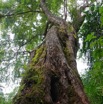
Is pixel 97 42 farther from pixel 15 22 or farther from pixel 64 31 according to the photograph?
pixel 15 22

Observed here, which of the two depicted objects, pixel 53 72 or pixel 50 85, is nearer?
pixel 50 85

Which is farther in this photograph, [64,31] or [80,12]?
[80,12]

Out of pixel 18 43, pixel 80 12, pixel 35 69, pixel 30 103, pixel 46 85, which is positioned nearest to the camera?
pixel 30 103

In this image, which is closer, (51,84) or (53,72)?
(51,84)

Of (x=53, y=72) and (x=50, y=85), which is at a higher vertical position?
(x=53, y=72)

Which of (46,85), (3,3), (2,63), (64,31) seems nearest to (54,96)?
(46,85)

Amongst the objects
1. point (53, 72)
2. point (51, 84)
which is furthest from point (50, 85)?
point (53, 72)

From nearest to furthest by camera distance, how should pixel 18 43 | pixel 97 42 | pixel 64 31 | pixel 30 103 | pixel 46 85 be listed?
pixel 97 42
pixel 30 103
pixel 46 85
pixel 64 31
pixel 18 43

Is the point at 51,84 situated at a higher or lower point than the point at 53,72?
lower

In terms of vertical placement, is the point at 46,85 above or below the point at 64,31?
below

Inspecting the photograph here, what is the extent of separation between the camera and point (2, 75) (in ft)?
27.7

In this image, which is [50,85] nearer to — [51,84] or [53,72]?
[51,84]

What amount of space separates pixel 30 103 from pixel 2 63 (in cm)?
557

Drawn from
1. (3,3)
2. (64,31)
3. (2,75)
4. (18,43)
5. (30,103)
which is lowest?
(30,103)
